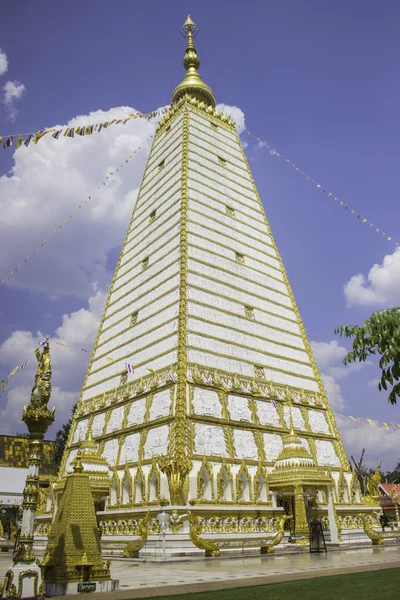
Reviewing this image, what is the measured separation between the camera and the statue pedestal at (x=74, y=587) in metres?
6.98

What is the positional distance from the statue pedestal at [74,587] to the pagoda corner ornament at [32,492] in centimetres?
40

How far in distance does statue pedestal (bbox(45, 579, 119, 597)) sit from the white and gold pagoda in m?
7.20

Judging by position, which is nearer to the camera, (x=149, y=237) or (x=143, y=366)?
(x=143, y=366)

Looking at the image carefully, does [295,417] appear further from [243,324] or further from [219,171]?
[219,171]

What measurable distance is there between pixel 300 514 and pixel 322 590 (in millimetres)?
10727

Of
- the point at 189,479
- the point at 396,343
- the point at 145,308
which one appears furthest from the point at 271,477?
the point at 396,343

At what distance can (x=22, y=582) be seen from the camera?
6.51 metres

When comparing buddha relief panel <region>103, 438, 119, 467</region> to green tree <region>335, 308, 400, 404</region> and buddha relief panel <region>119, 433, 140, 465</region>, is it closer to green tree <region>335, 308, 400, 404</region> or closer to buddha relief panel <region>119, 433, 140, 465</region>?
buddha relief panel <region>119, 433, 140, 465</region>

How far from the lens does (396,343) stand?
18.6 ft

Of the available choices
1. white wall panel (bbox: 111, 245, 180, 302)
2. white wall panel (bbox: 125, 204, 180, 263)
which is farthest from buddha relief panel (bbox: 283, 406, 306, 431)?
white wall panel (bbox: 125, 204, 180, 263)

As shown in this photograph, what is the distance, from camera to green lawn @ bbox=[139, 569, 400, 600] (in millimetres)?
5746

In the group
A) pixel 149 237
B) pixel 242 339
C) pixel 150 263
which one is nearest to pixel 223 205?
pixel 149 237

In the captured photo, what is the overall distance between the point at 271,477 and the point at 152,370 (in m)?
6.27

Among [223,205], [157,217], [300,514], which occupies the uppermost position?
[223,205]
